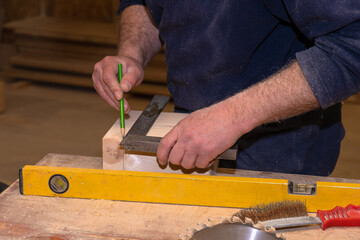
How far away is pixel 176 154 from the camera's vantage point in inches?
55.8

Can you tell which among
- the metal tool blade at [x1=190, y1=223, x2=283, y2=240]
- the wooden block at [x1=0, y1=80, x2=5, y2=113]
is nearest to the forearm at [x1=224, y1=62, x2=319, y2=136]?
the metal tool blade at [x1=190, y1=223, x2=283, y2=240]

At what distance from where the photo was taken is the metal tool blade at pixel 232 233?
1107 millimetres

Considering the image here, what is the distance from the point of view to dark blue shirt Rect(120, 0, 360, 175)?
150cm

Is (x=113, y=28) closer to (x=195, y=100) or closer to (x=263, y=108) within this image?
(x=195, y=100)

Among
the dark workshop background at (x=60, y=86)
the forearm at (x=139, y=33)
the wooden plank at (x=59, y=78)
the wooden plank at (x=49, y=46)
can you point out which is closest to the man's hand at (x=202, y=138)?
the forearm at (x=139, y=33)

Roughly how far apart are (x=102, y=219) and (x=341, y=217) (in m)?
0.66

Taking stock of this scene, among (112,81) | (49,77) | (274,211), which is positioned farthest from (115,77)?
(49,77)

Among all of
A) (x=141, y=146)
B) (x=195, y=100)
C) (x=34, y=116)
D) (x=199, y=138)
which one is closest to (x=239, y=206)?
(x=199, y=138)

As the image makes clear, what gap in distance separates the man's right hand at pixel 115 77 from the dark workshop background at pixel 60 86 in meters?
2.36

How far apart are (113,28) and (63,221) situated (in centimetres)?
476

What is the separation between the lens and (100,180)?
1.41 meters

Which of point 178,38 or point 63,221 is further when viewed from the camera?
point 178,38

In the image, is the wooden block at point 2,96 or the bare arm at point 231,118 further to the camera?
the wooden block at point 2,96

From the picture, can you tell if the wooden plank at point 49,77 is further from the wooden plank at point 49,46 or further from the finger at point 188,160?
the finger at point 188,160
